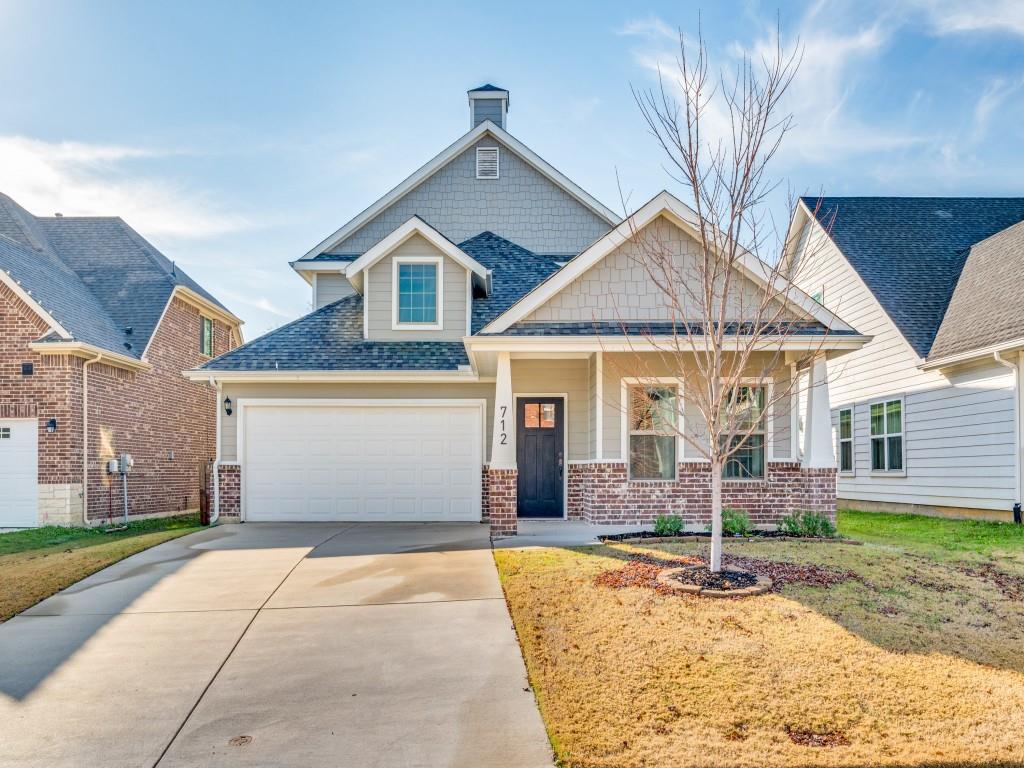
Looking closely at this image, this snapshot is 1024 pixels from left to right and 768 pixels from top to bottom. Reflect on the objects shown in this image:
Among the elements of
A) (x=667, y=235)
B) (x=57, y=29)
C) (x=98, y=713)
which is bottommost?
(x=98, y=713)

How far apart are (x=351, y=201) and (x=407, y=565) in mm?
12827

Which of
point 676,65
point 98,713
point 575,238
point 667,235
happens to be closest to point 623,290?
point 667,235

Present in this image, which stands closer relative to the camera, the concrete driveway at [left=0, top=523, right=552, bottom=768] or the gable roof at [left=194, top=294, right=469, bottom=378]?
the concrete driveway at [left=0, top=523, right=552, bottom=768]

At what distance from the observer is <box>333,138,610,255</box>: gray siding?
701 inches

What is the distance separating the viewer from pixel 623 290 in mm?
11281

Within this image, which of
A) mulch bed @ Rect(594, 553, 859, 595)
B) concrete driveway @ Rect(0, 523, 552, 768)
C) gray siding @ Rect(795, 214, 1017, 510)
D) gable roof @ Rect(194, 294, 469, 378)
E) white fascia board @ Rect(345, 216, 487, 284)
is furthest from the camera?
white fascia board @ Rect(345, 216, 487, 284)

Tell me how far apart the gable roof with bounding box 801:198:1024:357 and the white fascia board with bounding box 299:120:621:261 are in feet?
17.1

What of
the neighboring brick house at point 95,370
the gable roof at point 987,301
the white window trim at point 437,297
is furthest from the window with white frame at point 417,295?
the gable roof at point 987,301

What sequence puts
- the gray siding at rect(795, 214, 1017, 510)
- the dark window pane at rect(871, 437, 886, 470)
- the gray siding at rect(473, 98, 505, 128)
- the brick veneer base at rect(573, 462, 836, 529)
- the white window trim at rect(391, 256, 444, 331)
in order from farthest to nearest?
the gray siding at rect(473, 98, 505, 128) < the dark window pane at rect(871, 437, 886, 470) < the white window trim at rect(391, 256, 444, 331) < the gray siding at rect(795, 214, 1017, 510) < the brick veneer base at rect(573, 462, 836, 529)

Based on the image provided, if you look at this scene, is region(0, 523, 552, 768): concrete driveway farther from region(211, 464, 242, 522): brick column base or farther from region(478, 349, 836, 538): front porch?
region(211, 464, 242, 522): brick column base

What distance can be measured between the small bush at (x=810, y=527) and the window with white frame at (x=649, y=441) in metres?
2.05

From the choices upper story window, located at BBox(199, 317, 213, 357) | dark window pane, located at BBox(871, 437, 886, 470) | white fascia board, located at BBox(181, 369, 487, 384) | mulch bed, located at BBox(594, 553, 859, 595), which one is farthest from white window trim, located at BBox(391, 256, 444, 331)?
dark window pane, located at BBox(871, 437, 886, 470)

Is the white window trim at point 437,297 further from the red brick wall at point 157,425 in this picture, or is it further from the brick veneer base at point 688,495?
the brick veneer base at point 688,495

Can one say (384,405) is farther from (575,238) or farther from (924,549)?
(924,549)
